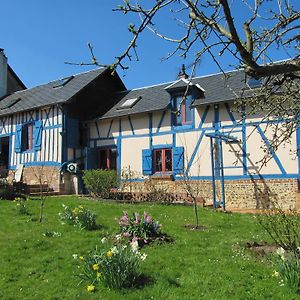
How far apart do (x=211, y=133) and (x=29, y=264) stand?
1061 cm

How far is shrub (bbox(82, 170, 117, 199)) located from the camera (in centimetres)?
1616

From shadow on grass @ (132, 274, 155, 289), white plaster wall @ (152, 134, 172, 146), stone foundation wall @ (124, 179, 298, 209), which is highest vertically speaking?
white plaster wall @ (152, 134, 172, 146)

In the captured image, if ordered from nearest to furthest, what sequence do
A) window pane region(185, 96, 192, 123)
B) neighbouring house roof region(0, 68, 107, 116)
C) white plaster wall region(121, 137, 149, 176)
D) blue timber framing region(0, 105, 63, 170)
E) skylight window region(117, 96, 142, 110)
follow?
window pane region(185, 96, 192, 123), white plaster wall region(121, 137, 149, 176), skylight window region(117, 96, 142, 110), blue timber framing region(0, 105, 63, 170), neighbouring house roof region(0, 68, 107, 116)

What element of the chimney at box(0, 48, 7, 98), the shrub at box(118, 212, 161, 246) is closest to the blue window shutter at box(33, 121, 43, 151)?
the chimney at box(0, 48, 7, 98)

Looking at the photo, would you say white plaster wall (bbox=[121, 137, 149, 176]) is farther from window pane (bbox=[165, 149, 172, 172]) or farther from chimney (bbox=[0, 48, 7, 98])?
chimney (bbox=[0, 48, 7, 98])

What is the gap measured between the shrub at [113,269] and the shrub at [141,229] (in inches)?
75.9

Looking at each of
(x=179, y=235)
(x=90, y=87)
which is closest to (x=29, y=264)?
(x=179, y=235)

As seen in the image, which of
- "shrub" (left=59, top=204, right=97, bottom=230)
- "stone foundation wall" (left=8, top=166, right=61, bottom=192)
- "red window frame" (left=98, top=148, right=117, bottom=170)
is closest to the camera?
"shrub" (left=59, top=204, right=97, bottom=230)

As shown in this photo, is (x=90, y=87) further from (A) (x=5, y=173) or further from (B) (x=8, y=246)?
(B) (x=8, y=246)

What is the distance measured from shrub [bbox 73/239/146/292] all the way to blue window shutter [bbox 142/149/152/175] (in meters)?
11.9

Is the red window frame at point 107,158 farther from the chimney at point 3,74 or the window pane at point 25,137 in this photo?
the chimney at point 3,74

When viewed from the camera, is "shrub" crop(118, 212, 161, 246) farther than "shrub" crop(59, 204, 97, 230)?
No

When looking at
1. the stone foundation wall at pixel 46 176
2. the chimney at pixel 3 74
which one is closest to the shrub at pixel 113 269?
the stone foundation wall at pixel 46 176

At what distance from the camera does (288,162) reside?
46.1 ft
